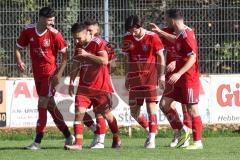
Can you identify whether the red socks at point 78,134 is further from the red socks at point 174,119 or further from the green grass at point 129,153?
the red socks at point 174,119

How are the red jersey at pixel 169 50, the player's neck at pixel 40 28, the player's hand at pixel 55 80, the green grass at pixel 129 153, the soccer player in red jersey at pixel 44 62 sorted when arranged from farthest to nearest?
1. the red jersey at pixel 169 50
2. the player's neck at pixel 40 28
3. the soccer player in red jersey at pixel 44 62
4. the player's hand at pixel 55 80
5. the green grass at pixel 129 153

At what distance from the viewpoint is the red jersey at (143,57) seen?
46.6 feet

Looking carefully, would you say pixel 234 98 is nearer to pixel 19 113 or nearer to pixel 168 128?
pixel 168 128

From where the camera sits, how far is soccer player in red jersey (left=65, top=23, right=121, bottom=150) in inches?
523

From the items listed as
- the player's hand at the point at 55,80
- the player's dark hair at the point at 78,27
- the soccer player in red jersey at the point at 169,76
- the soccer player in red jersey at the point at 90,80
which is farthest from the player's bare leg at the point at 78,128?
the soccer player in red jersey at the point at 169,76

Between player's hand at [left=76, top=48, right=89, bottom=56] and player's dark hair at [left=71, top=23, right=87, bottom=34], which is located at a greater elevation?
player's dark hair at [left=71, top=23, right=87, bottom=34]

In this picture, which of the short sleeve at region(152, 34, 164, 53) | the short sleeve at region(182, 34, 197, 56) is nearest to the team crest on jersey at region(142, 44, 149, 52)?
the short sleeve at region(152, 34, 164, 53)

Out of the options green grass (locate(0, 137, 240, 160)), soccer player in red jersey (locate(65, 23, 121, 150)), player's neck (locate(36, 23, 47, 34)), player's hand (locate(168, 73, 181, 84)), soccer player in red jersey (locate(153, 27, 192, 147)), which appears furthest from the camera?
soccer player in red jersey (locate(153, 27, 192, 147))

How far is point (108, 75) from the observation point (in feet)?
45.8

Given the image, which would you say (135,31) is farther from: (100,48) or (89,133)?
(89,133)

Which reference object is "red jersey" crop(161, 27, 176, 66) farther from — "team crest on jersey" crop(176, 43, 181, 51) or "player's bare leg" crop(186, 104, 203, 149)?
"player's bare leg" crop(186, 104, 203, 149)

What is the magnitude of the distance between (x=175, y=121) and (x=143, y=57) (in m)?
1.17

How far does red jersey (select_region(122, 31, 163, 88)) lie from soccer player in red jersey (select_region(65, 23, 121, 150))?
31.2 inches

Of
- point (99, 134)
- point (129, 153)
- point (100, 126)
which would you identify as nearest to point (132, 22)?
point (100, 126)
